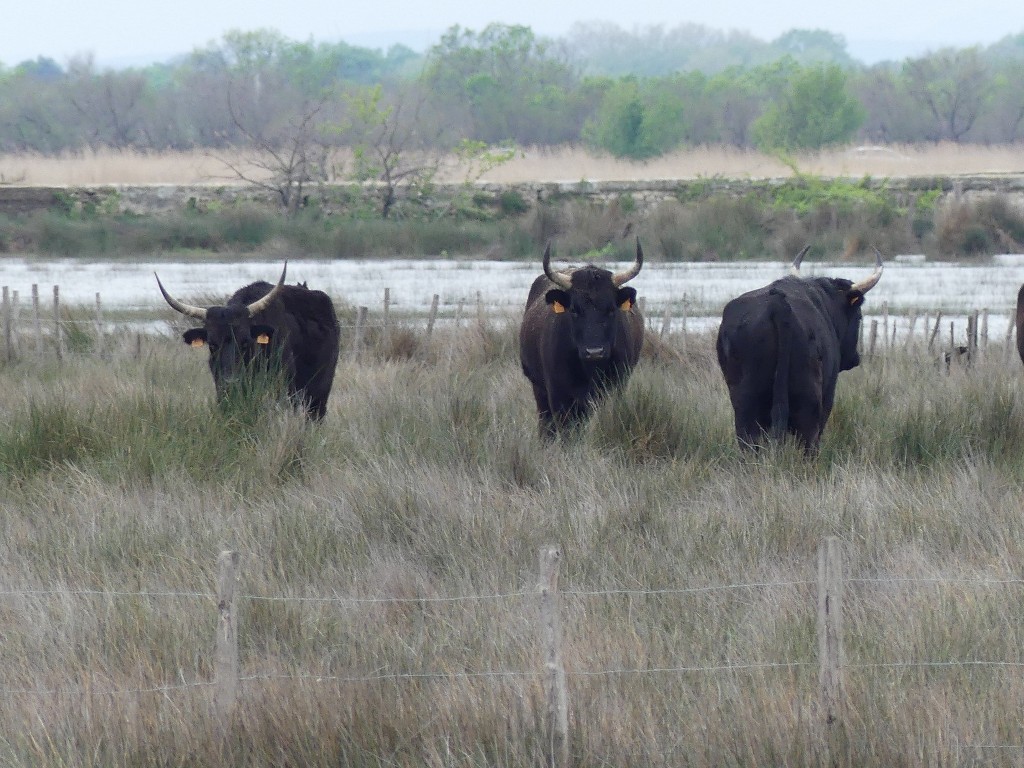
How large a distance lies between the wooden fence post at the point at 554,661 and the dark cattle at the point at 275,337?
5.19 metres

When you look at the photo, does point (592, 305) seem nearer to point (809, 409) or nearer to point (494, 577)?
point (809, 409)

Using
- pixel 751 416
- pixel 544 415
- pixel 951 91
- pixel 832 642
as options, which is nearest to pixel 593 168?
pixel 544 415

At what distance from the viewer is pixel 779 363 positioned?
328 inches

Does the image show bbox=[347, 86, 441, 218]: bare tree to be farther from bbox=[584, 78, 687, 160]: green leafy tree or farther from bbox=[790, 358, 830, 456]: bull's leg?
bbox=[790, 358, 830, 456]: bull's leg

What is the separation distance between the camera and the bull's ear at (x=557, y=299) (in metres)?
9.48

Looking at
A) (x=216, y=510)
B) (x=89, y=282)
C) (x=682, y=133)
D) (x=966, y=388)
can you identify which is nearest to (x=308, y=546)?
(x=216, y=510)

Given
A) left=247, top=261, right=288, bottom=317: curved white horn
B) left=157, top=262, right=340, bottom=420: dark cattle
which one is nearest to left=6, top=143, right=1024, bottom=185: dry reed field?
left=157, top=262, right=340, bottom=420: dark cattle

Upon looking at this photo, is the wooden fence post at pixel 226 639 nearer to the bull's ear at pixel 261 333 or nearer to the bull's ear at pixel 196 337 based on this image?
the bull's ear at pixel 261 333

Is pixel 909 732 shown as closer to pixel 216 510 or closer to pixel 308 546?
pixel 308 546

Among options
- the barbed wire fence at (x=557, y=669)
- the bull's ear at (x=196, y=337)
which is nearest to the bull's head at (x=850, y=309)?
the bull's ear at (x=196, y=337)

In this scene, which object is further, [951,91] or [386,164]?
[951,91]

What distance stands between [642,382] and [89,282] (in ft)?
51.5

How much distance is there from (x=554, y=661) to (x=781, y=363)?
428 cm

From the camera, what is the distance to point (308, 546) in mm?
6734
